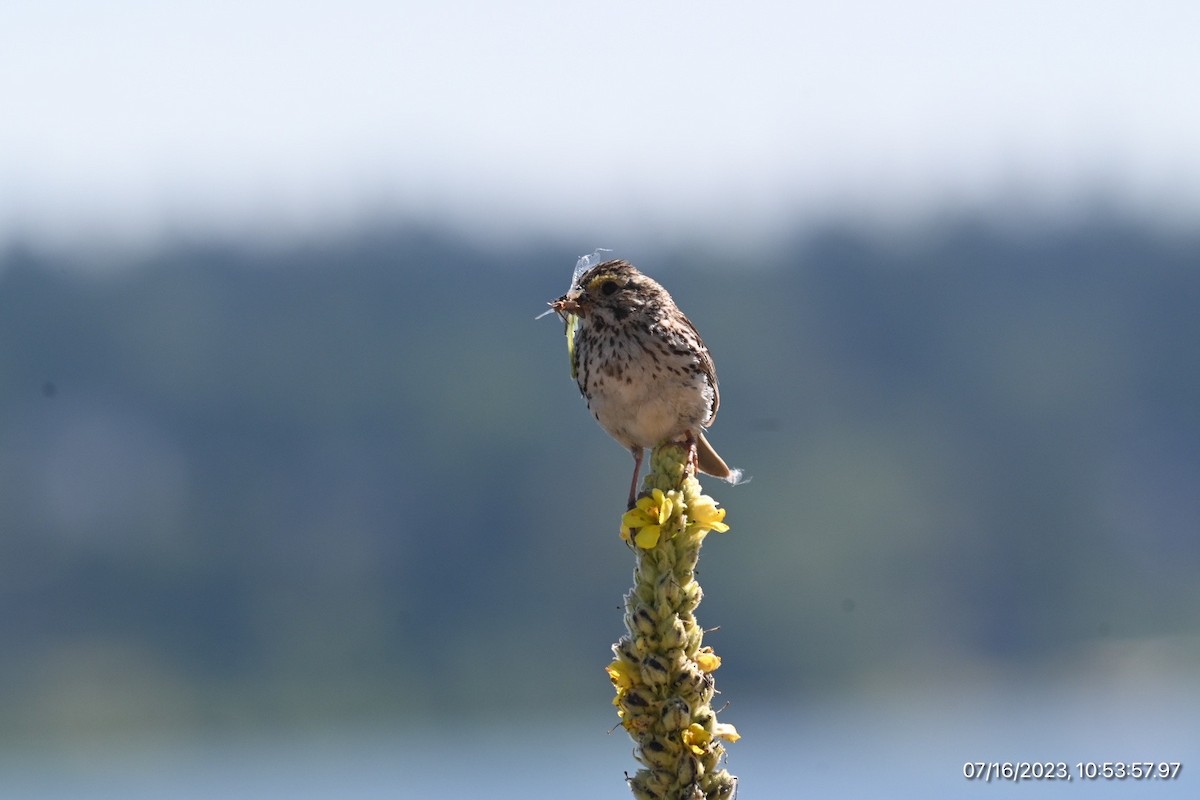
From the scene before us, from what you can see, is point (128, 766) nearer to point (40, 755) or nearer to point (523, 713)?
point (40, 755)

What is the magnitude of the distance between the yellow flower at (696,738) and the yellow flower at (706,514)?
0.88 metres

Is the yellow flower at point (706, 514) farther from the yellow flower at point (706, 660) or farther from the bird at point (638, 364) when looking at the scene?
the bird at point (638, 364)

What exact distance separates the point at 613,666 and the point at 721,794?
1.97 feet

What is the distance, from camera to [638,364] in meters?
11.1

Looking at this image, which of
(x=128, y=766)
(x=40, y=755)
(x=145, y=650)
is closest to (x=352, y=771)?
(x=128, y=766)

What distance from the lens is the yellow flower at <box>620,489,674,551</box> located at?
289 inches

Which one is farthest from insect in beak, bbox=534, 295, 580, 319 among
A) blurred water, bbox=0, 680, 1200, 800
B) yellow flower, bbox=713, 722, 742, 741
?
blurred water, bbox=0, 680, 1200, 800

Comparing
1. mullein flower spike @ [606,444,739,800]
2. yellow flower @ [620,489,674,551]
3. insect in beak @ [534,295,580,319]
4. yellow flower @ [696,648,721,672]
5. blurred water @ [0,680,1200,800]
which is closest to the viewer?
mullein flower spike @ [606,444,739,800]

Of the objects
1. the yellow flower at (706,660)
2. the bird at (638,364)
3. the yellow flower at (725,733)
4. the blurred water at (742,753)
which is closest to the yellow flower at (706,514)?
the yellow flower at (706,660)

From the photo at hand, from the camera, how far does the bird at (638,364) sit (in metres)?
10.7

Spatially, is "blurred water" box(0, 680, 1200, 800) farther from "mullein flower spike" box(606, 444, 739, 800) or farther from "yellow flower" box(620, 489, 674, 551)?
"mullein flower spike" box(606, 444, 739, 800)

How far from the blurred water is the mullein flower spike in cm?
9281

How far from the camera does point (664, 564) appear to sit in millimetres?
7219

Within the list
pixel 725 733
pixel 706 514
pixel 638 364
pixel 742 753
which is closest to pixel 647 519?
pixel 706 514
